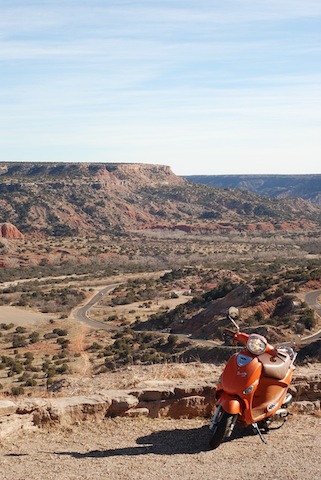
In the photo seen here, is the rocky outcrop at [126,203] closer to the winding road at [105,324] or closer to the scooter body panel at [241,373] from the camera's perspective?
the winding road at [105,324]

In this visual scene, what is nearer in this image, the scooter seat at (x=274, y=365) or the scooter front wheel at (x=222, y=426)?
the scooter front wheel at (x=222, y=426)

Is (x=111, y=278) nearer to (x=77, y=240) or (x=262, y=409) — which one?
(x=77, y=240)

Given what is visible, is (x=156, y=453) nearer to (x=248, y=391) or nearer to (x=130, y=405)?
(x=130, y=405)

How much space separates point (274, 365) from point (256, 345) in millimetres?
535

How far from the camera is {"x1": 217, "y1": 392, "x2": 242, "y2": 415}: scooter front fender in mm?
7414

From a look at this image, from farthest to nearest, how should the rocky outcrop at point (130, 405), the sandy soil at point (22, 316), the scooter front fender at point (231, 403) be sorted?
the sandy soil at point (22, 316), the rocky outcrop at point (130, 405), the scooter front fender at point (231, 403)

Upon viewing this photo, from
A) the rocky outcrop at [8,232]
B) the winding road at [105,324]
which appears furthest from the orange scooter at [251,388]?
the rocky outcrop at [8,232]

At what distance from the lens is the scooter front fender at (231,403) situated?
7.41 meters

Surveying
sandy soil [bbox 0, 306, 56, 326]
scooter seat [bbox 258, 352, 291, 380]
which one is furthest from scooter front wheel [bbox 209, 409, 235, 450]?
sandy soil [bbox 0, 306, 56, 326]

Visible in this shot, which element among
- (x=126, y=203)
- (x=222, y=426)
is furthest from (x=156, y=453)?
(x=126, y=203)

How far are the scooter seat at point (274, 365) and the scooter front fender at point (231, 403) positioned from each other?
24.1 inches

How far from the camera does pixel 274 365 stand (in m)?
7.99

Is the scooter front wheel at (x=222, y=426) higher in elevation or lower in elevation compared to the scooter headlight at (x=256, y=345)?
lower

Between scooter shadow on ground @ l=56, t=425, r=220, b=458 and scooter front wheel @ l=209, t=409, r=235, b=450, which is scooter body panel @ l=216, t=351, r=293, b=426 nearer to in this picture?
scooter front wheel @ l=209, t=409, r=235, b=450
